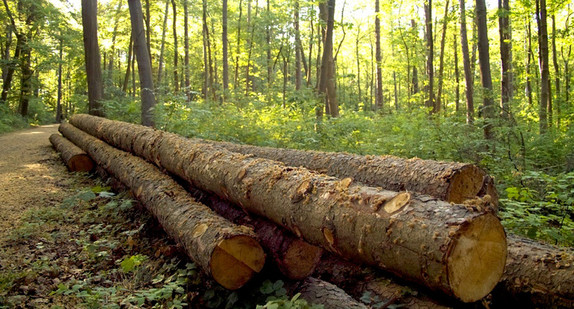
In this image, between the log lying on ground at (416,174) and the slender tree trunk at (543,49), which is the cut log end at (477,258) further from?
the slender tree trunk at (543,49)

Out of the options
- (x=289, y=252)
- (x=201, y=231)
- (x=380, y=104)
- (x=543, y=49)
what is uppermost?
(x=380, y=104)

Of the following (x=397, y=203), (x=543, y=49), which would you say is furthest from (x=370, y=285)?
(x=543, y=49)

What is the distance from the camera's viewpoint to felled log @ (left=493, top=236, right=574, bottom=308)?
2.46 meters

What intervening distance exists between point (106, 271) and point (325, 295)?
219 cm

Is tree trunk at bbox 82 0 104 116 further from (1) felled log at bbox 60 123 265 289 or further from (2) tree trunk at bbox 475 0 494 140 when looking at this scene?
(2) tree trunk at bbox 475 0 494 140

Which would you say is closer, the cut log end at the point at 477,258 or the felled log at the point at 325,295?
the cut log end at the point at 477,258

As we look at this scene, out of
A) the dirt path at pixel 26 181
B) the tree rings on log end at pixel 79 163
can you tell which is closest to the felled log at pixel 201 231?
the dirt path at pixel 26 181

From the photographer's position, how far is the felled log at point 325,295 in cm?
268

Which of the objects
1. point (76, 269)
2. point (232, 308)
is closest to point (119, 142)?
point (76, 269)

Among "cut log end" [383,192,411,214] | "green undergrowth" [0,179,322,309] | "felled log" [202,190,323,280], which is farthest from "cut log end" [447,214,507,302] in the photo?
"felled log" [202,190,323,280]

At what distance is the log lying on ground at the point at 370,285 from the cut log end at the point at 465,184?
85 centimetres

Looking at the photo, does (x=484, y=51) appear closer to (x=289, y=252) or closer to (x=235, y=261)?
Answer: (x=289, y=252)

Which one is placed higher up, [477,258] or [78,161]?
[78,161]

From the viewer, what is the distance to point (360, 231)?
90.5 inches
